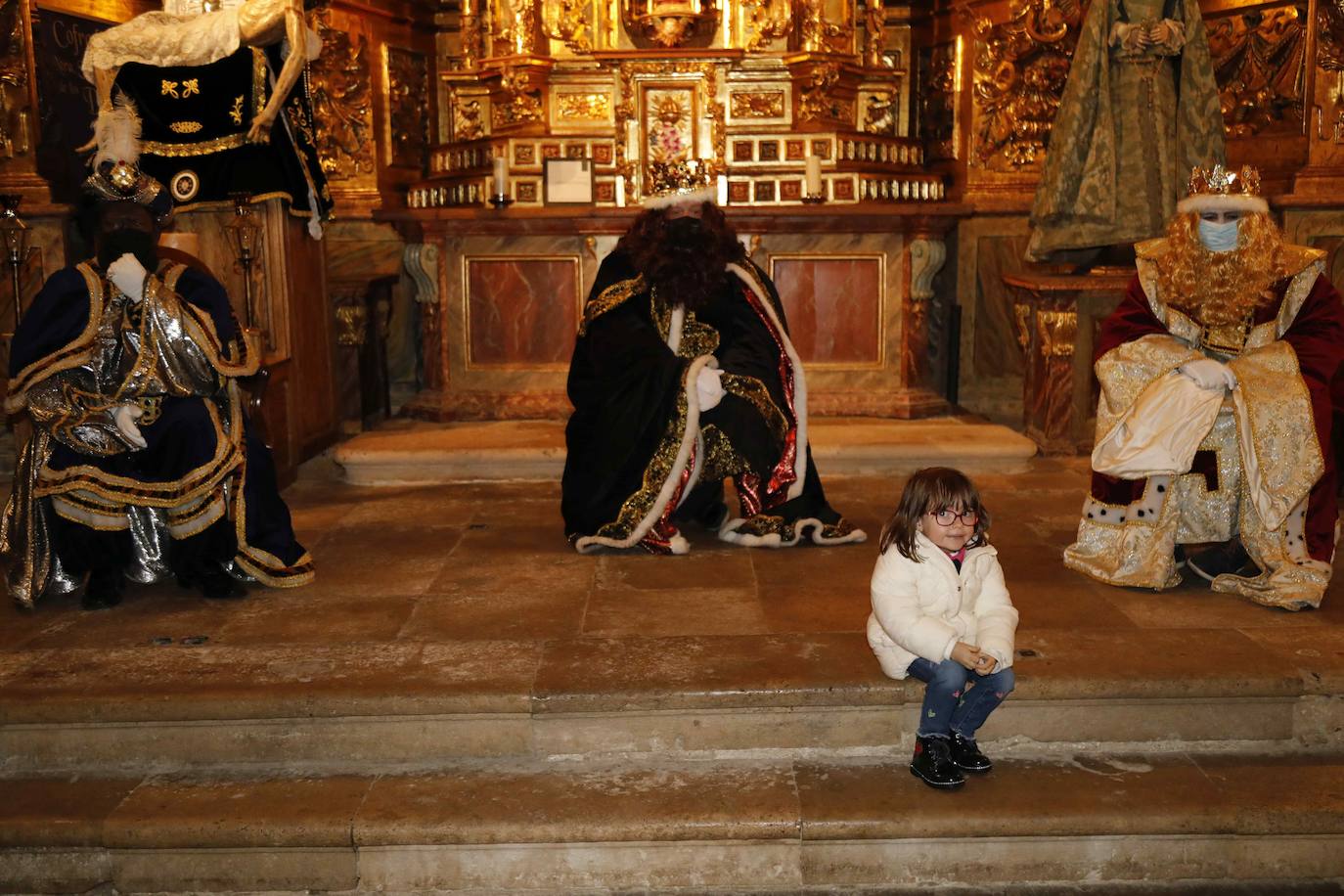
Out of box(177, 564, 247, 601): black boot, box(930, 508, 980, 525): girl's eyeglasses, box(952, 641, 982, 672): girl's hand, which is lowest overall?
box(177, 564, 247, 601): black boot

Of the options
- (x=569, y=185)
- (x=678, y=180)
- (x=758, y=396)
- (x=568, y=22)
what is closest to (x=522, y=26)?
(x=568, y=22)

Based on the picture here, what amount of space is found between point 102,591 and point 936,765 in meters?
3.42

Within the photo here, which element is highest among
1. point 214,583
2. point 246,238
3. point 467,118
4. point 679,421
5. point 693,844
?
point 467,118

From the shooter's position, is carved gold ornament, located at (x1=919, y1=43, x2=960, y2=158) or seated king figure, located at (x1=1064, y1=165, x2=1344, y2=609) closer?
seated king figure, located at (x1=1064, y1=165, x2=1344, y2=609)

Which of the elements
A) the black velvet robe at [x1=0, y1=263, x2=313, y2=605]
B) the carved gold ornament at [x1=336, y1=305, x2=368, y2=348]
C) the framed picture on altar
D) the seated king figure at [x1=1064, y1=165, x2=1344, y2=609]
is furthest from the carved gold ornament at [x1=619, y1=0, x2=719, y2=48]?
the black velvet robe at [x1=0, y1=263, x2=313, y2=605]

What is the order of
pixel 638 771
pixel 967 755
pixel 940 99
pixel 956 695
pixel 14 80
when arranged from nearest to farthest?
pixel 956 695, pixel 967 755, pixel 638 771, pixel 14 80, pixel 940 99

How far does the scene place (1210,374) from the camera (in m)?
5.60

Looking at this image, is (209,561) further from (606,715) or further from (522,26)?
(522,26)

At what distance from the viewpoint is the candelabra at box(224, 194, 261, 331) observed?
7.46 meters

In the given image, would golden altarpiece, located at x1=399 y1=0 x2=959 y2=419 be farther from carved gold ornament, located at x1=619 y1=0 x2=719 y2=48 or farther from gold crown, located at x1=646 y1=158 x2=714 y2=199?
gold crown, located at x1=646 y1=158 x2=714 y2=199

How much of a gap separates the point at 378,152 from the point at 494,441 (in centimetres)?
A: 304

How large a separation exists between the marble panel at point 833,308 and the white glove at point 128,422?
16.1 ft

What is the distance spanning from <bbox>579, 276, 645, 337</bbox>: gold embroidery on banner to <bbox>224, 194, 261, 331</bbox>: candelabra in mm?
1937

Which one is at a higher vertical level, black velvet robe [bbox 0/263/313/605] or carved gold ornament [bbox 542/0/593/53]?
Answer: carved gold ornament [bbox 542/0/593/53]
